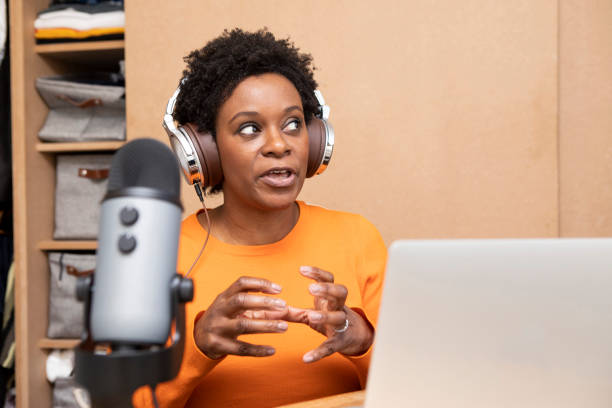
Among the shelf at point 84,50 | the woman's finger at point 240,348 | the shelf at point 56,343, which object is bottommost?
the shelf at point 56,343

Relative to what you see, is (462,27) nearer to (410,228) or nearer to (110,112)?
(410,228)

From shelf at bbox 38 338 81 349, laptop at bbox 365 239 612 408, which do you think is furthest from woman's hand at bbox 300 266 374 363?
shelf at bbox 38 338 81 349

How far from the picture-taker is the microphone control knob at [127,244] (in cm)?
46

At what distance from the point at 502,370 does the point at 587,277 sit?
12 centimetres

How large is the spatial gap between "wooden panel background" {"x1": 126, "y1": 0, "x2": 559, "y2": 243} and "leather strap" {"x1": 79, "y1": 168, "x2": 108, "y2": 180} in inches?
16.6

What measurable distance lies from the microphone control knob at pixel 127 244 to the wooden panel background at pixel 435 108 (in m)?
1.44

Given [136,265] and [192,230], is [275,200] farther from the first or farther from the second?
[136,265]

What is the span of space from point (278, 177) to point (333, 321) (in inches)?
16.3

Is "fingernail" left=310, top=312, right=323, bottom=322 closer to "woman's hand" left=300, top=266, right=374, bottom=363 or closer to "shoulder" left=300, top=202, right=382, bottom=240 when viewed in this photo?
"woman's hand" left=300, top=266, right=374, bottom=363

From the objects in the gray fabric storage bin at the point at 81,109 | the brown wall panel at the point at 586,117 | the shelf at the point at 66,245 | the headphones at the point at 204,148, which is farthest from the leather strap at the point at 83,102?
the brown wall panel at the point at 586,117

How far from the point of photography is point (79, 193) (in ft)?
6.98

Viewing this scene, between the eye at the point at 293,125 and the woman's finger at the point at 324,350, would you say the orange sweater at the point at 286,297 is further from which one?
the eye at the point at 293,125

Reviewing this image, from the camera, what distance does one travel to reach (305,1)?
1895 millimetres

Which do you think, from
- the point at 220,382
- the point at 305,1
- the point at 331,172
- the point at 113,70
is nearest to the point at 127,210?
the point at 220,382
